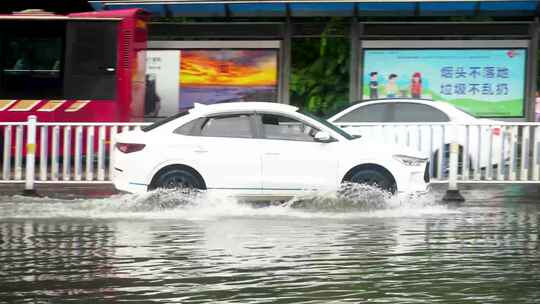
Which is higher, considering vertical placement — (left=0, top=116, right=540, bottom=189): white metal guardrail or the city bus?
the city bus

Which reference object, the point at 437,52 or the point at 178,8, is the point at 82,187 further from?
the point at 437,52

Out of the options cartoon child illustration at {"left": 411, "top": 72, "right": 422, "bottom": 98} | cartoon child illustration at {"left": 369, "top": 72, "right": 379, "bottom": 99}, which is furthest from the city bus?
cartoon child illustration at {"left": 411, "top": 72, "right": 422, "bottom": 98}

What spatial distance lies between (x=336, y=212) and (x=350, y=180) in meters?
0.50

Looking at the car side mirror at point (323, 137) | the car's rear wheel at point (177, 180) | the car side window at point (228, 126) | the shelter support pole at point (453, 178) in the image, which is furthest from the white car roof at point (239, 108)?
the shelter support pole at point (453, 178)

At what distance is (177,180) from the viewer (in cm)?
1257

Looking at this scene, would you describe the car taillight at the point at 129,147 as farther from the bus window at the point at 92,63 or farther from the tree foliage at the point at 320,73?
the tree foliage at the point at 320,73

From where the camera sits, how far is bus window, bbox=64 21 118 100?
57.5 ft

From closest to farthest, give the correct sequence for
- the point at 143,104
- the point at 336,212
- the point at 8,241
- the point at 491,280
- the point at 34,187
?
the point at 491,280, the point at 8,241, the point at 336,212, the point at 34,187, the point at 143,104

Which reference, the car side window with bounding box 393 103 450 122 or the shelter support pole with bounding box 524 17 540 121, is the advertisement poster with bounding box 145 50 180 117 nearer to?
the car side window with bounding box 393 103 450 122

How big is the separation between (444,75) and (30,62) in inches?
348

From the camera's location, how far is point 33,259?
895 centimetres

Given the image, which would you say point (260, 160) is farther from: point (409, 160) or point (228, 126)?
point (409, 160)

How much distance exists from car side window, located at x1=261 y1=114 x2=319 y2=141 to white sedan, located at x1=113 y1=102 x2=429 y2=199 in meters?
0.01

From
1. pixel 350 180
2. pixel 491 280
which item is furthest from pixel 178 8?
pixel 491 280
